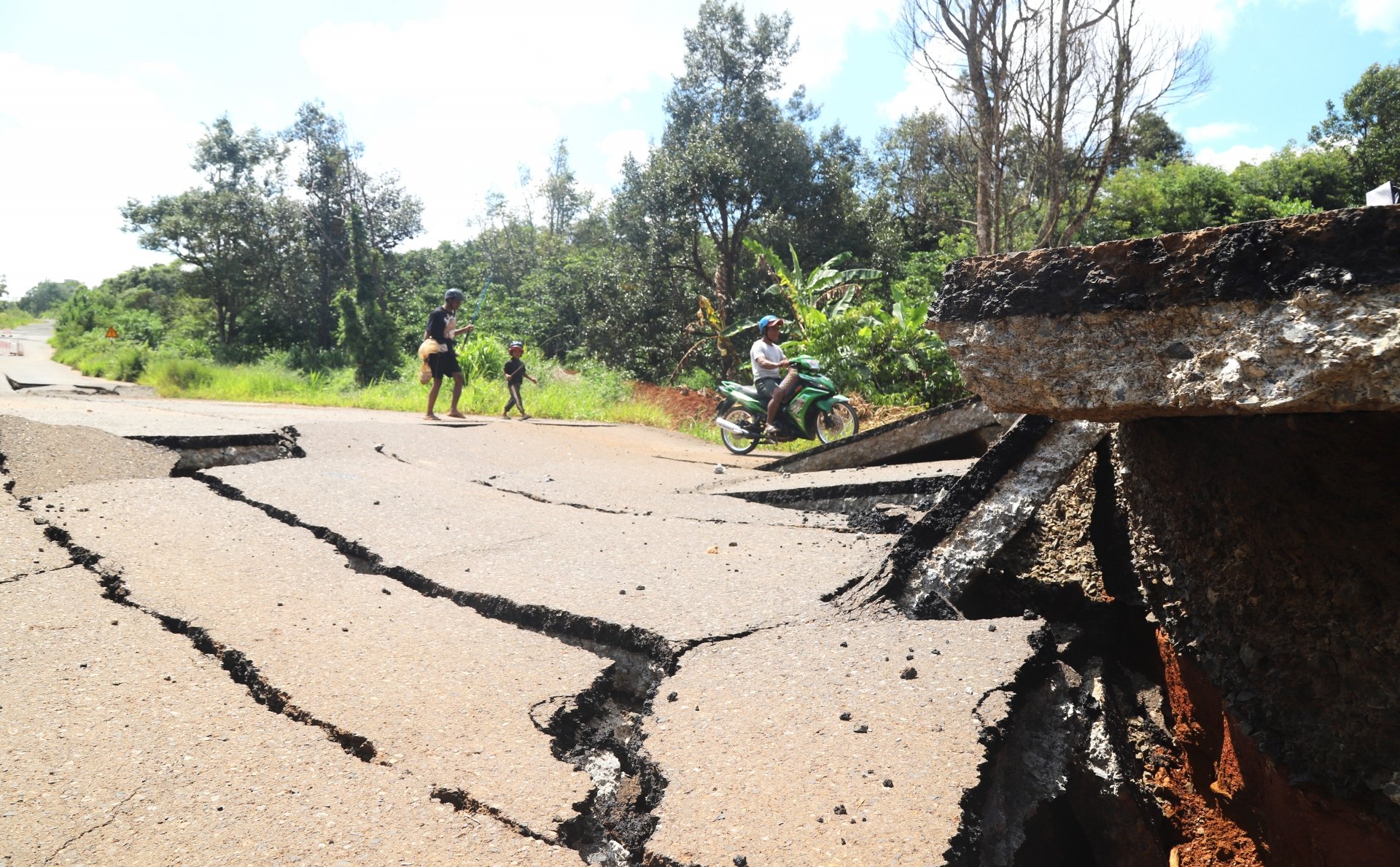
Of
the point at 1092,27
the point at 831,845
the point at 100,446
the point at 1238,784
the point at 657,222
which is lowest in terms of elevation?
the point at 1238,784

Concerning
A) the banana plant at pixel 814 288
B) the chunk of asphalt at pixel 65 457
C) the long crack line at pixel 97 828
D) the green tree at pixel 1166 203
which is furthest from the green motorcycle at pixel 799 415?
the green tree at pixel 1166 203

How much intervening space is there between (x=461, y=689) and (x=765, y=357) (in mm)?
7877

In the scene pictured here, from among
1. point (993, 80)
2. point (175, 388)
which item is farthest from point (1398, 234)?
point (175, 388)

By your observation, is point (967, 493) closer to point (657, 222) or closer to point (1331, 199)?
point (657, 222)

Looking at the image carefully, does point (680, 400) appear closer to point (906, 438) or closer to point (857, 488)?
point (906, 438)

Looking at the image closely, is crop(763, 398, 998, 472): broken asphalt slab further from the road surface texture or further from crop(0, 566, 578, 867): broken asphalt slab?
crop(0, 566, 578, 867): broken asphalt slab

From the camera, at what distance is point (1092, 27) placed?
1166 centimetres

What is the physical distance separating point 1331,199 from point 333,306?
27457mm

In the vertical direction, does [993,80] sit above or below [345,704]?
above

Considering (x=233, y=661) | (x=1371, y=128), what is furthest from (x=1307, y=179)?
(x=233, y=661)

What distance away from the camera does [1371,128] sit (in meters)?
22.6

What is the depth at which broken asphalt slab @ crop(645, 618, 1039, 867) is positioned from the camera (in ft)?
5.81

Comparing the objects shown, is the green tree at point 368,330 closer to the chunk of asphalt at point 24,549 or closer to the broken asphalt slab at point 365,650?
the chunk of asphalt at point 24,549

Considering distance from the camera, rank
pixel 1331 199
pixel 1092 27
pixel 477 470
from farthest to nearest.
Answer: pixel 1331 199 < pixel 1092 27 < pixel 477 470
